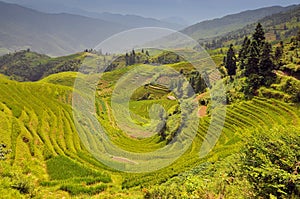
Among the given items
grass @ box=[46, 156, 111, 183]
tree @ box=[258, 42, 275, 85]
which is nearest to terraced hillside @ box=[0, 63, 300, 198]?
grass @ box=[46, 156, 111, 183]

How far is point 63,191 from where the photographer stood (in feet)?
47.9

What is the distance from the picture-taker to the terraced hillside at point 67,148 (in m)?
14.8

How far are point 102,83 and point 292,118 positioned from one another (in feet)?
376

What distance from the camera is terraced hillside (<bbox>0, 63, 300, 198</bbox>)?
48.5ft

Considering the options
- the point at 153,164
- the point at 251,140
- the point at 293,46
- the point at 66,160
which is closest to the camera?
the point at 251,140

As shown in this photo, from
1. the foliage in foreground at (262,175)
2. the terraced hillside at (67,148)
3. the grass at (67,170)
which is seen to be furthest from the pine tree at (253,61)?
the grass at (67,170)

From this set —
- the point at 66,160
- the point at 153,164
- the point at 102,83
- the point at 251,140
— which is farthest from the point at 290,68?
the point at 102,83

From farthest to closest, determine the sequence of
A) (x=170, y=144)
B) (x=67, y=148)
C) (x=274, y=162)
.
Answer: (x=170, y=144) → (x=67, y=148) → (x=274, y=162)

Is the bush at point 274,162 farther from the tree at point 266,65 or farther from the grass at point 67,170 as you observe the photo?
the tree at point 266,65

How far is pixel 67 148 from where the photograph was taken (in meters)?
26.3

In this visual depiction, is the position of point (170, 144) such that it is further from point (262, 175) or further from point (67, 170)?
point (262, 175)

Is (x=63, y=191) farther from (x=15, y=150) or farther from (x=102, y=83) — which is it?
(x=102, y=83)

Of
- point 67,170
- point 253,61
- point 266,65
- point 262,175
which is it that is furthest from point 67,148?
point 253,61

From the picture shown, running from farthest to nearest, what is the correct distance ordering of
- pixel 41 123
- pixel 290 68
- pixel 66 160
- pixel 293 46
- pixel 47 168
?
pixel 293 46, pixel 290 68, pixel 41 123, pixel 66 160, pixel 47 168
